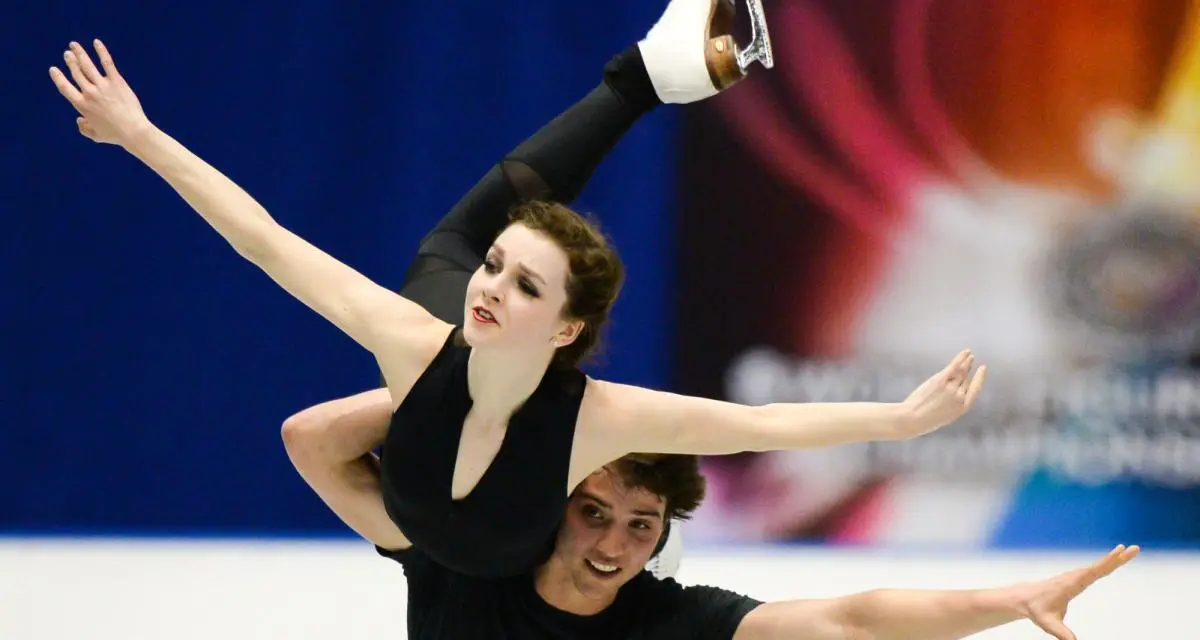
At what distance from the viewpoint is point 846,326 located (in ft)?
15.7

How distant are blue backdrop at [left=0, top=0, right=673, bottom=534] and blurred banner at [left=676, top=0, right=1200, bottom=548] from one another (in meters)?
0.37

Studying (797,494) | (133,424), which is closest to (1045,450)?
(797,494)

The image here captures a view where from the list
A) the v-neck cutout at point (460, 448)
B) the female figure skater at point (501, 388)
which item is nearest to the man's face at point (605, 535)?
the female figure skater at point (501, 388)

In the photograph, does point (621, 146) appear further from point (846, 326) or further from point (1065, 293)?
point (1065, 293)

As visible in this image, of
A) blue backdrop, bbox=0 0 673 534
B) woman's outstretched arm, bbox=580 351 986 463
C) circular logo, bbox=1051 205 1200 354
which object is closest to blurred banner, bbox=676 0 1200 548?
circular logo, bbox=1051 205 1200 354

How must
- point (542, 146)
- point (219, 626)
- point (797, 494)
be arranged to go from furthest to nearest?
point (797, 494)
point (219, 626)
point (542, 146)

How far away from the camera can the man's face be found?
2691 mm

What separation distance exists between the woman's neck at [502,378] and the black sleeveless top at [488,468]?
0.05ft

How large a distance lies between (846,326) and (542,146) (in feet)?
6.25

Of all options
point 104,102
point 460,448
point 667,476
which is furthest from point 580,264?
point 104,102

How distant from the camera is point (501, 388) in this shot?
250cm

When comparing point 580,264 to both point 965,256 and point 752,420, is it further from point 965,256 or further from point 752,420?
point 965,256

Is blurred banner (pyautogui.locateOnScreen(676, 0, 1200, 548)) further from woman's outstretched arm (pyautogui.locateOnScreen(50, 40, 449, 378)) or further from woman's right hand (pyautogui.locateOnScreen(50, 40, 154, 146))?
woman's right hand (pyautogui.locateOnScreen(50, 40, 154, 146))

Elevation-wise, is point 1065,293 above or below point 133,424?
above
